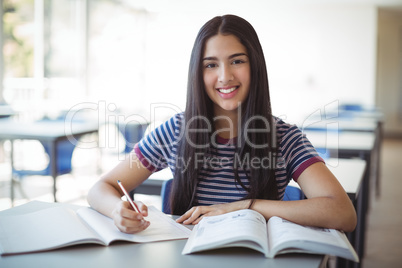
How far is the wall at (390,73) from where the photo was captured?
35.6 feet

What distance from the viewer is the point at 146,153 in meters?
1.58

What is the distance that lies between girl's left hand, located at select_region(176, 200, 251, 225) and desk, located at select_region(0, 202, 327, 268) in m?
0.20

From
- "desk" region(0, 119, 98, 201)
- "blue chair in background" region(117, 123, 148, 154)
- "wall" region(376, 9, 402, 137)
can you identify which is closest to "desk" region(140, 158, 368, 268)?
"desk" region(0, 119, 98, 201)

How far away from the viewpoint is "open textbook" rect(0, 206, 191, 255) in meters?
1.01

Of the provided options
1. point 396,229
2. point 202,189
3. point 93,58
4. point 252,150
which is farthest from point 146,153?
point 93,58

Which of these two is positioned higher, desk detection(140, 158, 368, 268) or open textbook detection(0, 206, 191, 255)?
open textbook detection(0, 206, 191, 255)

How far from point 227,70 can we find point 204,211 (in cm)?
Answer: 48

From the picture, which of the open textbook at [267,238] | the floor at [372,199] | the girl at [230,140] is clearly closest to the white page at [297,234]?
the open textbook at [267,238]

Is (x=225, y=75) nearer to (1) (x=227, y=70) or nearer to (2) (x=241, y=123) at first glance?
(1) (x=227, y=70)

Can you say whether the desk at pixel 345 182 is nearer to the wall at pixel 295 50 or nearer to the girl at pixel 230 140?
the girl at pixel 230 140

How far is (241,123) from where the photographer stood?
1508 millimetres

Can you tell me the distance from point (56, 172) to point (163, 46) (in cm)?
677

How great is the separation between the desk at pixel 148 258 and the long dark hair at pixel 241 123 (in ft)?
1.49

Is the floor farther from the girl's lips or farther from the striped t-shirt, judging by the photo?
the girl's lips
